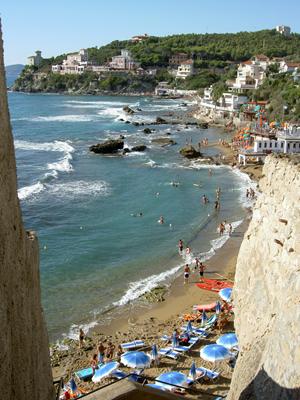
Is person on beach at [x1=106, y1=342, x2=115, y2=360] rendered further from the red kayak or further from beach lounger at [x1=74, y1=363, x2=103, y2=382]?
the red kayak

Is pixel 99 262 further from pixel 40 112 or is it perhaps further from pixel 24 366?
pixel 40 112

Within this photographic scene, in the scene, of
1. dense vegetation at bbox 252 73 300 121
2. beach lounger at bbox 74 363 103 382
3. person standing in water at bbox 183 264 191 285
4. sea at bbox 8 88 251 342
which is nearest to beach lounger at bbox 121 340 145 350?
beach lounger at bbox 74 363 103 382

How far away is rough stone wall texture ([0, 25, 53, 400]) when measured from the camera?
741cm

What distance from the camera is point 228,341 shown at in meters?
19.4

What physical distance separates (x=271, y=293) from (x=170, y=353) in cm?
854

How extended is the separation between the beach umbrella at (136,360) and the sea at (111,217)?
4017 millimetres

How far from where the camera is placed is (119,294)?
25.4 meters

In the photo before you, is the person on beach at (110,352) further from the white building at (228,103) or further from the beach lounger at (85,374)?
the white building at (228,103)

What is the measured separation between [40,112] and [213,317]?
348 ft

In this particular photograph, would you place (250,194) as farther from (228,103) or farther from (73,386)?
(228,103)

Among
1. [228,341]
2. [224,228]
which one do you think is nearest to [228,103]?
[224,228]

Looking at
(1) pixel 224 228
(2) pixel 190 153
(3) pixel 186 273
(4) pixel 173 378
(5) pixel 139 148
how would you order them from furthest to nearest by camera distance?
(5) pixel 139 148 → (2) pixel 190 153 → (1) pixel 224 228 → (3) pixel 186 273 → (4) pixel 173 378

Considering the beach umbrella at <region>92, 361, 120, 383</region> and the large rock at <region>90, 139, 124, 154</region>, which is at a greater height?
the large rock at <region>90, 139, 124, 154</region>

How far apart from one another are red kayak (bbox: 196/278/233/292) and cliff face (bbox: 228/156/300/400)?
12277 millimetres
